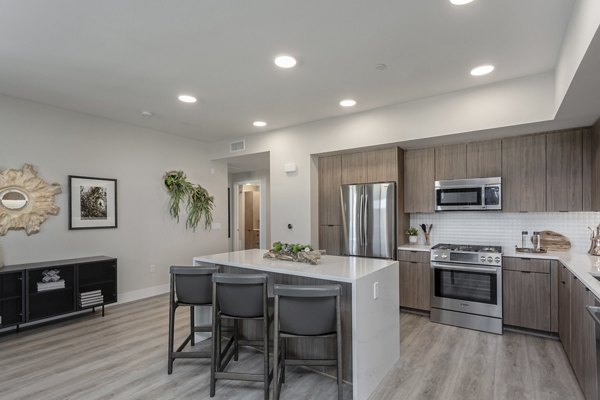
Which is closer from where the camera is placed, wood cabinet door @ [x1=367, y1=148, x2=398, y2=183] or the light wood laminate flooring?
the light wood laminate flooring

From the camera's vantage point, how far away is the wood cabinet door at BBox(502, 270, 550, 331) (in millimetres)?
3344

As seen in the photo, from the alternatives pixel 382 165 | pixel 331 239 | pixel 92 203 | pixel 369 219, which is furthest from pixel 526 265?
pixel 92 203

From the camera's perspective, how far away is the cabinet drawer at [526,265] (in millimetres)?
3338

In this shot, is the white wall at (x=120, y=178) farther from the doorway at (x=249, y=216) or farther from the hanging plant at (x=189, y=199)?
the doorway at (x=249, y=216)

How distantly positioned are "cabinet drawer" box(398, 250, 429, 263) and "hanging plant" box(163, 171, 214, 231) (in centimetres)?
357

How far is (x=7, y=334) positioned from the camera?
143 inches

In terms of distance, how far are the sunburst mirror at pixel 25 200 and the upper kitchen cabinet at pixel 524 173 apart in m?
5.59

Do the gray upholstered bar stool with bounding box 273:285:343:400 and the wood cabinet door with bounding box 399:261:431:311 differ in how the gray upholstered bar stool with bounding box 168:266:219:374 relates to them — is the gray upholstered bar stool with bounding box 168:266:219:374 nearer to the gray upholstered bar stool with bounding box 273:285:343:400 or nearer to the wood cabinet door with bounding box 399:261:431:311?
the gray upholstered bar stool with bounding box 273:285:343:400

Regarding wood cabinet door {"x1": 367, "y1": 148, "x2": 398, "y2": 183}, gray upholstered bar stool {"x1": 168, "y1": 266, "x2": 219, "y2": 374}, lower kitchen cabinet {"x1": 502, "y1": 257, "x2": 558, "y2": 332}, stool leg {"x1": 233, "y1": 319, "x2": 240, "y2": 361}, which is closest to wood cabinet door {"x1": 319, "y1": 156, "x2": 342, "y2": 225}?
wood cabinet door {"x1": 367, "y1": 148, "x2": 398, "y2": 183}

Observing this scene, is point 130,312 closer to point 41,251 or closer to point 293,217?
point 41,251

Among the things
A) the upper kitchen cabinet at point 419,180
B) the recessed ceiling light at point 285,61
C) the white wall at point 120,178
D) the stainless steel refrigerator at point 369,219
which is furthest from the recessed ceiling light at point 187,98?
the upper kitchen cabinet at point 419,180

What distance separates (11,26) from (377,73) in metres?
2.99

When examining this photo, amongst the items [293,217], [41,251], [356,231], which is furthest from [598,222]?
[41,251]

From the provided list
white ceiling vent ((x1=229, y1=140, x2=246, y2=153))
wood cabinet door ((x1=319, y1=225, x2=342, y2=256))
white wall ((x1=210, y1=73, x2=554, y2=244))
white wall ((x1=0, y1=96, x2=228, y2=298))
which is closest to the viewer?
white wall ((x1=210, y1=73, x2=554, y2=244))
